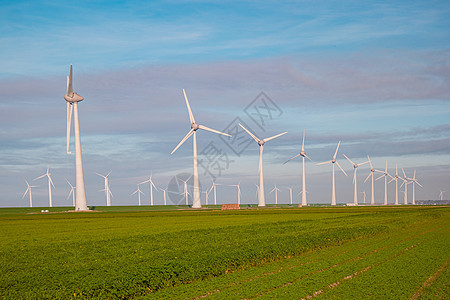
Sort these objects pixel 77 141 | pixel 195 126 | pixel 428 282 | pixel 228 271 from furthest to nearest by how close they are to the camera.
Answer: pixel 195 126, pixel 77 141, pixel 228 271, pixel 428 282

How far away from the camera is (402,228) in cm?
5697

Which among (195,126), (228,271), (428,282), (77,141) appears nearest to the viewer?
(428,282)

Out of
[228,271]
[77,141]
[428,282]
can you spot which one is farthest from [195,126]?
[428,282]

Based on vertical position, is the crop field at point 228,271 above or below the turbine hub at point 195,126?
below

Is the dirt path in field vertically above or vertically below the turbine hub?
below

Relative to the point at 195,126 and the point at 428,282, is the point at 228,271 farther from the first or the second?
the point at 195,126

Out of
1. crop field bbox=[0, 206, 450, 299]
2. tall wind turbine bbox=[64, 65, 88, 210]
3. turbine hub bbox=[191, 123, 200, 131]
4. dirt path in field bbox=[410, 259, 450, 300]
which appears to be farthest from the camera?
turbine hub bbox=[191, 123, 200, 131]

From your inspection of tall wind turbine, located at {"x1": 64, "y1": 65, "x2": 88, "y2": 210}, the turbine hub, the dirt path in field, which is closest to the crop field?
the dirt path in field

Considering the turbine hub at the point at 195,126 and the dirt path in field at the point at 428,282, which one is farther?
the turbine hub at the point at 195,126

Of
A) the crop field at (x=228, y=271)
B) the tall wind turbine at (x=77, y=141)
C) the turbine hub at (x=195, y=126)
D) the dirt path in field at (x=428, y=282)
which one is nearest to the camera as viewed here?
the dirt path in field at (x=428, y=282)

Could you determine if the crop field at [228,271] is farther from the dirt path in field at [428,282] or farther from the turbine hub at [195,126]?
the turbine hub at [195,126]

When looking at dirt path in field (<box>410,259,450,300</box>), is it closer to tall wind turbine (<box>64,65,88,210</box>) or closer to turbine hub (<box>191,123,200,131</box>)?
tall wind turbine (<box>64,65,88,210</box>)

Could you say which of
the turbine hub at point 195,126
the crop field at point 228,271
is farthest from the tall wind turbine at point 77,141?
the crop field at point 228,271

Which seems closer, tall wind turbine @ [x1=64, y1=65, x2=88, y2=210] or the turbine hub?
tall wind turbine @ [x1=64, y1=65, x2=88, y2=210]
